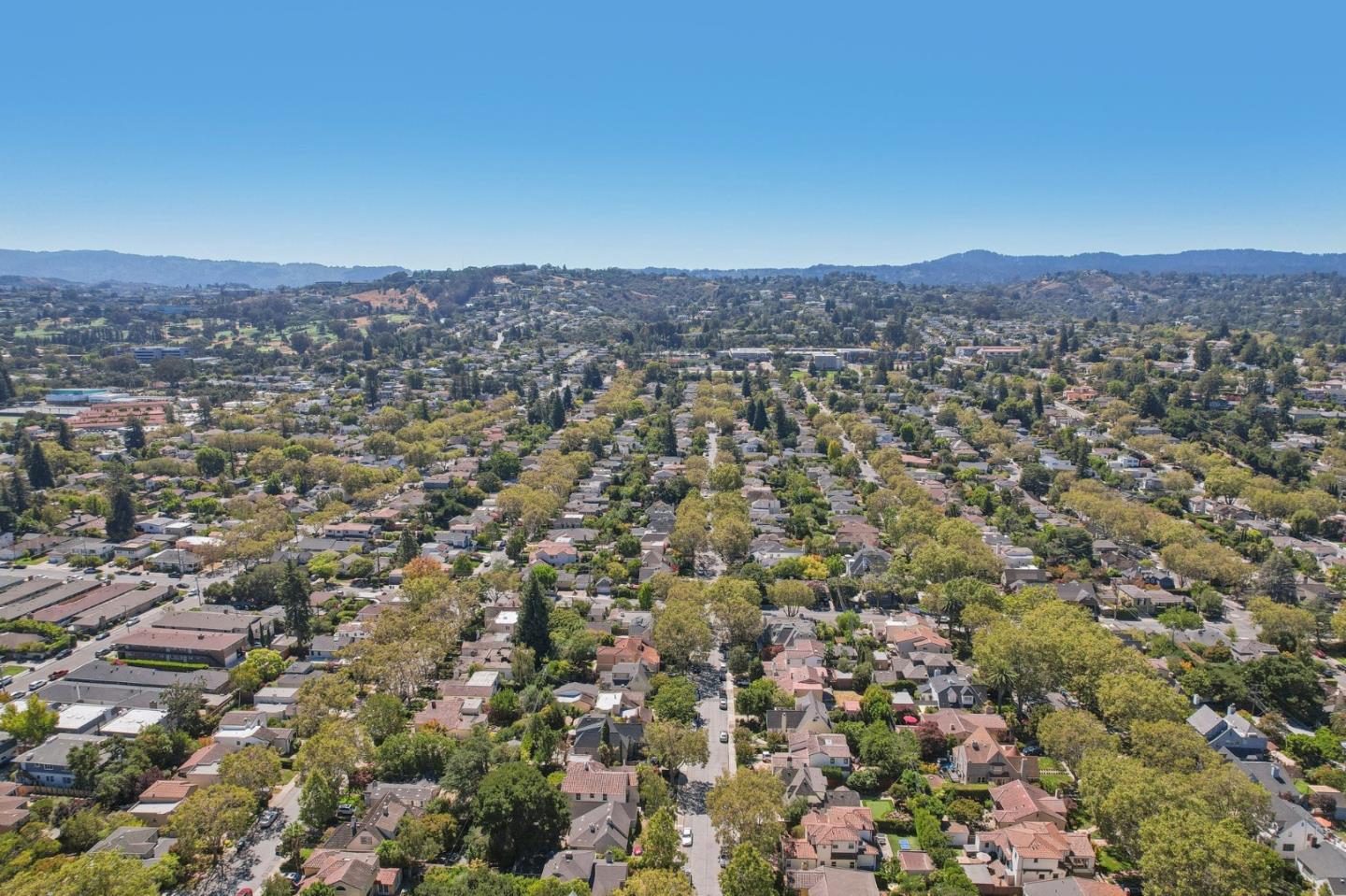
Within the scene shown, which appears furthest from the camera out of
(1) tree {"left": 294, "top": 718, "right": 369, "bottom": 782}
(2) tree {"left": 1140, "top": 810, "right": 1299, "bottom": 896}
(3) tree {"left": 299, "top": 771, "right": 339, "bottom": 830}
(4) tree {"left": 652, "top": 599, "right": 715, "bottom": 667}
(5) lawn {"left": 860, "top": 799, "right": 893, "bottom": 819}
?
(4) tree {"left": 652, "top": 599, "right": 715, "bottom": 667}

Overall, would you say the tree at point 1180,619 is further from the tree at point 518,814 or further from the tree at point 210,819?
the tree at point 210,819

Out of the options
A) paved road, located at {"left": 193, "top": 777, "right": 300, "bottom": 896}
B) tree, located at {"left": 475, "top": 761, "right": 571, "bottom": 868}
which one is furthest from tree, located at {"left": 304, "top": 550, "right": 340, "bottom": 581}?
tree, located at {"left": 475, "top": 761, "right": 571, "bottom": 868}

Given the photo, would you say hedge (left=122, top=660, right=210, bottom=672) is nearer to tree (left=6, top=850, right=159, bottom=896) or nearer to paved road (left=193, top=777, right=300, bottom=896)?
paved road (left=193, top=777, right=300, bottom=896)

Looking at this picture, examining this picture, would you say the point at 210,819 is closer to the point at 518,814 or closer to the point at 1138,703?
the point at 518,814

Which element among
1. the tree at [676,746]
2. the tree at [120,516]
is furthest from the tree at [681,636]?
the tree at [120,516]

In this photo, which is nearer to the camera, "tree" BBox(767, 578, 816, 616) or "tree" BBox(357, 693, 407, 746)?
"tree" BBox(357, 693, 407, 746)

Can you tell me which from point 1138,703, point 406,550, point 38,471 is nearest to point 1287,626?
point 1138,703
